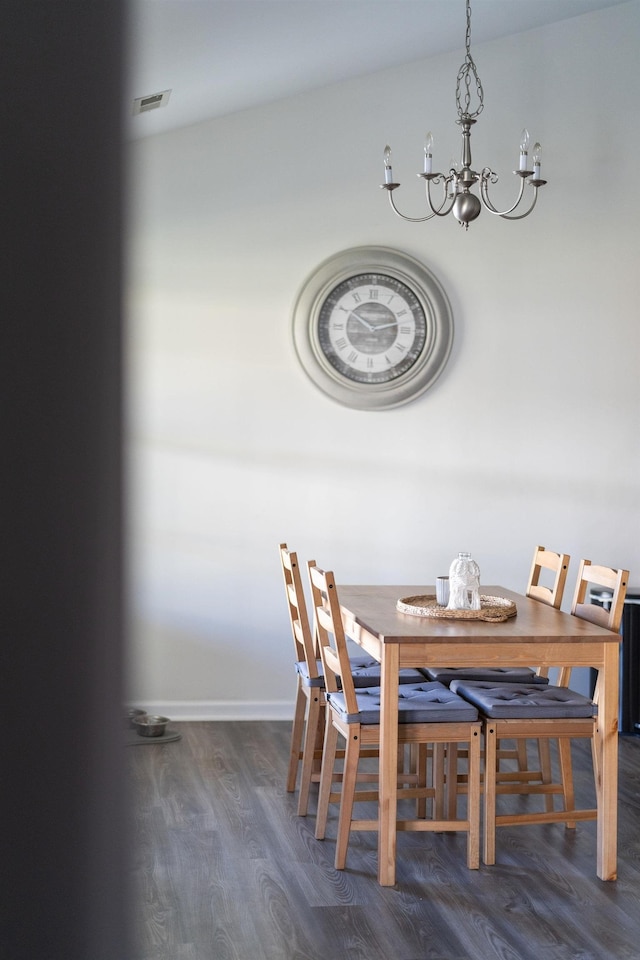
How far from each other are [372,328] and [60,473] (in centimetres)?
466

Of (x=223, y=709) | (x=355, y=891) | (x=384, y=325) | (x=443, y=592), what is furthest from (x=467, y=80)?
(x=355, y=891)

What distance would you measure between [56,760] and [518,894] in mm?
2877

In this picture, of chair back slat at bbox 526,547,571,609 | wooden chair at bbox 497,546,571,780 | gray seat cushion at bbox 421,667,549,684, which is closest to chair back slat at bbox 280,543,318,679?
gray seat cushion at bbox 421,667,549,684

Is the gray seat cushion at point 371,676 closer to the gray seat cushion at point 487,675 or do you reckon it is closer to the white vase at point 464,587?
the gray seat cushion at point 487,675

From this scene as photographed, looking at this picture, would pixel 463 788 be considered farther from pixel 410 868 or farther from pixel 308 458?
pixel 308 458

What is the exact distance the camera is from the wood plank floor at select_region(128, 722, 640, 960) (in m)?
2.43

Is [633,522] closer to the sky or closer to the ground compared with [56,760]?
closer to the ground

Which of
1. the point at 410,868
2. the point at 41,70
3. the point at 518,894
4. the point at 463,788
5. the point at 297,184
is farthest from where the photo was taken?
the point at 297,184

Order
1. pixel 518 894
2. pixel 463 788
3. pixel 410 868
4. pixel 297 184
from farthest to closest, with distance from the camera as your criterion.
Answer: pixel 297 184, pixel 463 788, pixel 410 868, pixel 518 894

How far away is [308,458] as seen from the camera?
15.7 ft

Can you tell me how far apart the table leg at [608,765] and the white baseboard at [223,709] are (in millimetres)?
2105

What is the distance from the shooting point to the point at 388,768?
113 inches

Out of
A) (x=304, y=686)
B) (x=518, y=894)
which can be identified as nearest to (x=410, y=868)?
(x=518, y=894)

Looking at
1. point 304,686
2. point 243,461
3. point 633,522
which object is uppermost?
point 243,461
